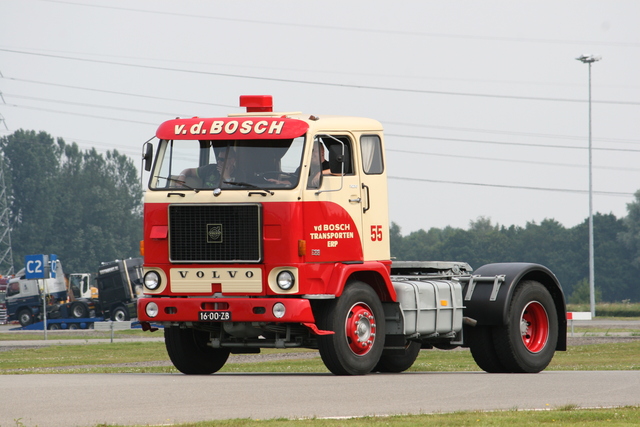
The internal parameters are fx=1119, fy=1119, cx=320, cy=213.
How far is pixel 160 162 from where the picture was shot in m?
14.5

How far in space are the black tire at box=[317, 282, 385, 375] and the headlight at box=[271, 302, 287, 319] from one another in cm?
69

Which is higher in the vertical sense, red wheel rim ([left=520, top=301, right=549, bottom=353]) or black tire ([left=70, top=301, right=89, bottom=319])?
red wheel rim ([left=520, top=301, right=549, bottom=353])

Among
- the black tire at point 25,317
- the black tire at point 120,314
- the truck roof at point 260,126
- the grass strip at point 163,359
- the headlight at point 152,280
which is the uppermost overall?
the truck roof at point 260,126

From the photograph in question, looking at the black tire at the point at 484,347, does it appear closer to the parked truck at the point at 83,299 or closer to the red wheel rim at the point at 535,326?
the red wheel rim at the point at 535,326

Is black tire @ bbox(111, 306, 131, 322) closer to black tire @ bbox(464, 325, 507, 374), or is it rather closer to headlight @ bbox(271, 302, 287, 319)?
black tire @ bbox(464, 325, 507, 374)

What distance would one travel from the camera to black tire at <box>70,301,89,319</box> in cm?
5800

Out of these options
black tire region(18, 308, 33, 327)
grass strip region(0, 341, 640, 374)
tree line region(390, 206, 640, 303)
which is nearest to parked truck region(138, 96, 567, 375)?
grass strip region(0, 341, 640, 374)

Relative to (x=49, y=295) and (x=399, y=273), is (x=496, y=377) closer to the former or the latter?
(x=399, y=273)

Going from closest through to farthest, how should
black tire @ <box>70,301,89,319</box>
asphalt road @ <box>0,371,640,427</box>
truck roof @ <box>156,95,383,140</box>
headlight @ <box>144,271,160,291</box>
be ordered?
asphalt road @ <box>0,371,640,427</box> → truck roof @ <box>156,95,383,140</box> → headlight @ <box>144,271,160,291</box> → black tire @ <box>70,301,89,319</box>

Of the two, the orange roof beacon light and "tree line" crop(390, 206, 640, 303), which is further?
"tree line" crop(390, 206, 640, 303)

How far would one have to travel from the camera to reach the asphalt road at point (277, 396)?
994 cm

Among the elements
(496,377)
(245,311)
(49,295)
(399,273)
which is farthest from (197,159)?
(49,295)

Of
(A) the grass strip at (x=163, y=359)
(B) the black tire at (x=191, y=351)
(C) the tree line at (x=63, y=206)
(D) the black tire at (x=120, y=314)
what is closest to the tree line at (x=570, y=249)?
(C) the tree line at (x=63, y=206)

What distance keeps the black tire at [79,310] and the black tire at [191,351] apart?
4352 cm
